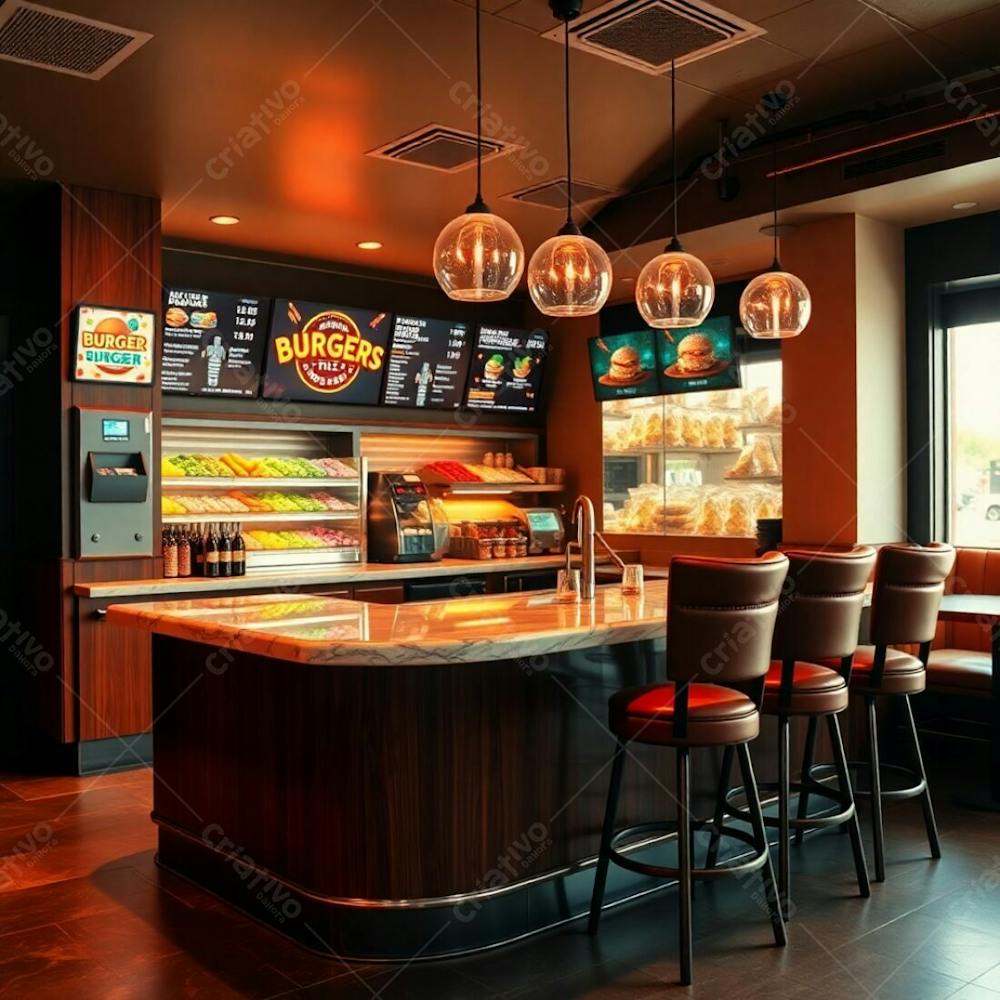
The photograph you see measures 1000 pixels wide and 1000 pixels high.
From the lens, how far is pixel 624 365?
7680mm

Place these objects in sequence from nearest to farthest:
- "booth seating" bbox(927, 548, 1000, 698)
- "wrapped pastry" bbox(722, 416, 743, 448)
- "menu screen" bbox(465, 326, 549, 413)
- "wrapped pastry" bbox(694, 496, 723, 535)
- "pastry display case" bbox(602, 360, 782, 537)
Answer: "booth seating" bbox(927, 548, 1000, 698)
"pastry display case" bbox(602, 360, 782, 537)
"wrapped pastry" bbox(722, 416, 743, 448)
"wrapped pastry" bbox(694, 496, 723, 535)
"menu screen" bbox(465, 326, 549, 413)

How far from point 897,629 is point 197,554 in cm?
392

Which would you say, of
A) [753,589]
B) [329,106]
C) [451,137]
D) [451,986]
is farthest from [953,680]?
[329,106]

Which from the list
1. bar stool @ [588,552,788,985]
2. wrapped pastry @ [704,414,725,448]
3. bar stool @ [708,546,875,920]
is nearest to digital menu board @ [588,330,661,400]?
wrapped pastry @ [704,414,725,448]

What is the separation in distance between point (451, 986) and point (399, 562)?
4098mm

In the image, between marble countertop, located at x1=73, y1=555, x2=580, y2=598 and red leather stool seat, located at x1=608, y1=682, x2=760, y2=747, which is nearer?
red leather stool seat, located at x1=608, y1=682, x2=760, y2=747

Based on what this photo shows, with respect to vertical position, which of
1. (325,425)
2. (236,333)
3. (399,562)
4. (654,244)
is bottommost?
(399,562)

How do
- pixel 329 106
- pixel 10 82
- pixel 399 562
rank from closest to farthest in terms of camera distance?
pixel 10 82, pixel 329 106, pixel 399 562

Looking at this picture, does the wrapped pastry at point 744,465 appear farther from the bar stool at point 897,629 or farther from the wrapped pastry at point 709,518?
the bar stool at point 897,629

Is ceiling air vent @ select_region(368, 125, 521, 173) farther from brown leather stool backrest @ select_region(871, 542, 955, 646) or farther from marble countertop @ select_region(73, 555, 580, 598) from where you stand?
brown leather stool backrest @ select_region(871, 542, 955, 646)

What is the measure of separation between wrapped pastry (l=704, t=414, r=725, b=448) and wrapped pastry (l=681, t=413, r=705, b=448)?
40 mm

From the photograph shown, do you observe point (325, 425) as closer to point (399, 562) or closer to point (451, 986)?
point (399, 562)

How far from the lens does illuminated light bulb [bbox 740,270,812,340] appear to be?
466cm

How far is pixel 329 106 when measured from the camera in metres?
4.82
